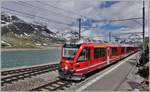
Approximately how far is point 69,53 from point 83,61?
1151mm

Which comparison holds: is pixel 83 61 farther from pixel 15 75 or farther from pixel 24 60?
pixel 24 60

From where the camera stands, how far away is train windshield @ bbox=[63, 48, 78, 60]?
17.3m

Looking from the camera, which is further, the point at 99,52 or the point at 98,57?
the point at 99,52

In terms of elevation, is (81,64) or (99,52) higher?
(99,52)

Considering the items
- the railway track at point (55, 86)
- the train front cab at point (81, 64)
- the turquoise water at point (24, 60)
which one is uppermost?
the train front cab at point (81, 64)

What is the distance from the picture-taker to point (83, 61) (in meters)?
17.7

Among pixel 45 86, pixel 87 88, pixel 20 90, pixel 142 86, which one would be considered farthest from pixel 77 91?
pixel 142 86

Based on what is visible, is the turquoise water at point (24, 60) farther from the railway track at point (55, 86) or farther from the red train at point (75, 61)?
the railway track at point (55, 86)

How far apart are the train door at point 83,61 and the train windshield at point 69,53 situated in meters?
0.44

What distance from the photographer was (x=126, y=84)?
15891mm

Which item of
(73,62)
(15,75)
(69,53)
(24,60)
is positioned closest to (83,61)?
(73,62)

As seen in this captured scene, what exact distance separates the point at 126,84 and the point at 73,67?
369cm

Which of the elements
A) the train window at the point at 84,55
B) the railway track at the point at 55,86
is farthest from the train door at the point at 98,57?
the railway track at the point at 55,86

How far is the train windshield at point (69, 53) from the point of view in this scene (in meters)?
17.3
